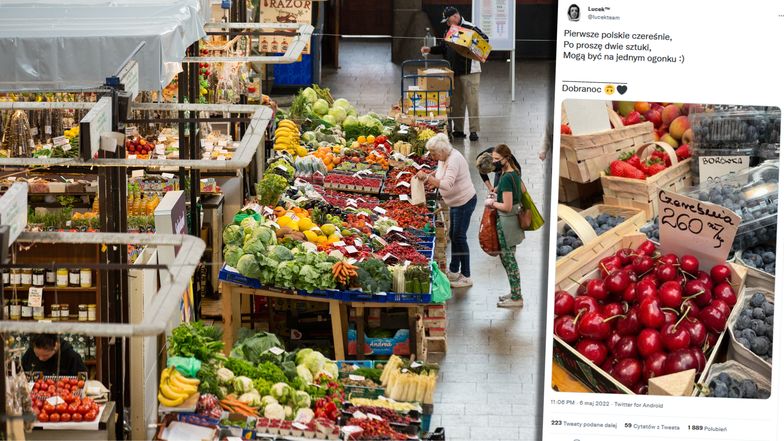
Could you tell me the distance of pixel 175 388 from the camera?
16.8ft

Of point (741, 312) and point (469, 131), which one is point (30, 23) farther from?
point (469, 131)

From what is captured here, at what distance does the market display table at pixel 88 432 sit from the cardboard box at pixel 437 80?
7306 millimetres

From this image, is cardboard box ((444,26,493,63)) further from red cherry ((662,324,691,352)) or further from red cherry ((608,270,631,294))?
red cherry ((662,324,691,352))

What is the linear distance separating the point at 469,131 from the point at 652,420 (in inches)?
358

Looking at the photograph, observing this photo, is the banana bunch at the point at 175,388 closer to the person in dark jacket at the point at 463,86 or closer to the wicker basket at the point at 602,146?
the wicker basket at the point at 602,146

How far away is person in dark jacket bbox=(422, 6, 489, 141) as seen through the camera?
12.0 metres

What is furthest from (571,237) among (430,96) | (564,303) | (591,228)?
(430,96)

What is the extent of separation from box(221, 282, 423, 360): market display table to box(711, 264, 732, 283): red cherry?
10.4 ft

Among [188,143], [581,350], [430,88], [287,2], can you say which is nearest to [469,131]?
[430,88]

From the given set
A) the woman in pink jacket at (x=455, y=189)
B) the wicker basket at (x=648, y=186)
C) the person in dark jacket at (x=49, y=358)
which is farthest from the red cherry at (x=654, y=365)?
the woman in pink jacket at (x=455, y=189)

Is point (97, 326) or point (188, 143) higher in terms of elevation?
point (188, 143)

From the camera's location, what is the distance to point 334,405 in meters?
5.39

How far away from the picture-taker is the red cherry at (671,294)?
11.6 feet

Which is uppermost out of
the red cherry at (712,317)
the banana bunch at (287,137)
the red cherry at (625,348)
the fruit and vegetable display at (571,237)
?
the banana bunch at (287,137)
